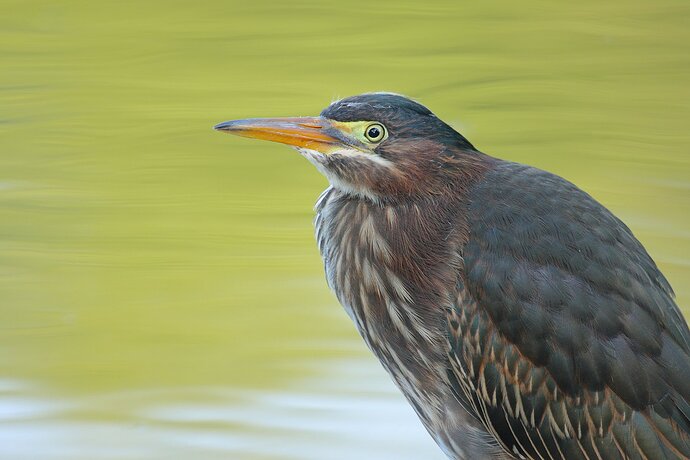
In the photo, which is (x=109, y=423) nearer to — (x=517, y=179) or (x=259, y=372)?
(x=259, y=372)

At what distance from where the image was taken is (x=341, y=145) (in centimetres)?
358

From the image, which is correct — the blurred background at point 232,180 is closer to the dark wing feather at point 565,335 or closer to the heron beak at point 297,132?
the dark wing feather at point 565,335

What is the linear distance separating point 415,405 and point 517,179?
2.43ft

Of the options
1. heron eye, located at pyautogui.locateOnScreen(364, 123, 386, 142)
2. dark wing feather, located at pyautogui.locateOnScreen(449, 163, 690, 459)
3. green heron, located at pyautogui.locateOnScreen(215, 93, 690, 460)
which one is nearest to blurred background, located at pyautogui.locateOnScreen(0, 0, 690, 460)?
green heron, located at pyautogui.locateOnScreen(215, 93, 690, 460)

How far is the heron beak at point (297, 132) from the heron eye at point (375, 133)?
7 centimetres

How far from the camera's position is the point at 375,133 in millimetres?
3611

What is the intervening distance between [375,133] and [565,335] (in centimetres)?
74

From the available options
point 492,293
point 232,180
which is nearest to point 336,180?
point 492,293

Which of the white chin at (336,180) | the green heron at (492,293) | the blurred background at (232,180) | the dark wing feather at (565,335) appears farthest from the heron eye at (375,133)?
the blurred background at (232,180)

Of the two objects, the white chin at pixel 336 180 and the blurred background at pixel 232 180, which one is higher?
the blurred background at pixel 232 180

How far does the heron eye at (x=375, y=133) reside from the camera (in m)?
3.60

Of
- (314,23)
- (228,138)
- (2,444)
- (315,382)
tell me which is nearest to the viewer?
(2,444)

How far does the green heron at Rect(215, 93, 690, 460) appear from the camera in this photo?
3398 millimetres

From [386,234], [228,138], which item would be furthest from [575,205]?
[228,138]
